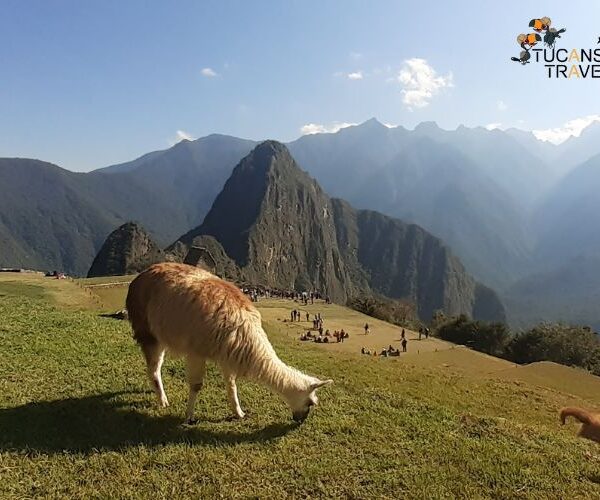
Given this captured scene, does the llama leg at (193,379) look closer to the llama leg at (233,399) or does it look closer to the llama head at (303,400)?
the llama leg at (233,399)

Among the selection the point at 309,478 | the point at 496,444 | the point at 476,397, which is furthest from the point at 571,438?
the point at 309,478

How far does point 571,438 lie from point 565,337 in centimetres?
5840

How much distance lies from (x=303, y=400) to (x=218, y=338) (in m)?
1.46

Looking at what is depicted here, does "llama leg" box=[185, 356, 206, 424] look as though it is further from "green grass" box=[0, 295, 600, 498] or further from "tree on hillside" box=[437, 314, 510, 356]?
"tree on hillside" box=[437, 314, 510, 356]

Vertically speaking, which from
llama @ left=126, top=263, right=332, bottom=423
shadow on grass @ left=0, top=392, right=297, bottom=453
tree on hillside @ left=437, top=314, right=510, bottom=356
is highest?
llama @ left=126, top=263, right=332, bottom=423

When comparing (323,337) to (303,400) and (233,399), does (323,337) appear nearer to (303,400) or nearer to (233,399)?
(233,399)

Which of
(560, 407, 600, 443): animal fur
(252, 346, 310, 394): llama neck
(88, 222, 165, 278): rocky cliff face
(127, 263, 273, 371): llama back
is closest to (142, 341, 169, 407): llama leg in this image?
(127, 263, 273, 371): llama back

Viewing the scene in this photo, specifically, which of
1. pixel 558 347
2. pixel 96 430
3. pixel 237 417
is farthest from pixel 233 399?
pixel 558 347

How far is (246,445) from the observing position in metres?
6.08

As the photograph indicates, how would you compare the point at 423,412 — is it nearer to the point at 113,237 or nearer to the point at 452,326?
the point at 452,326

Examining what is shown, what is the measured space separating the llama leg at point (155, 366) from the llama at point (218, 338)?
0.21m

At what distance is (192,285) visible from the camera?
275 inches

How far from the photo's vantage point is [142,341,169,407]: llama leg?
7297 mm

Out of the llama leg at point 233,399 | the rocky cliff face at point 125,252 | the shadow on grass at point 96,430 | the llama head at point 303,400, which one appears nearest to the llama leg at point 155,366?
the shadow on grass at point 96,430
